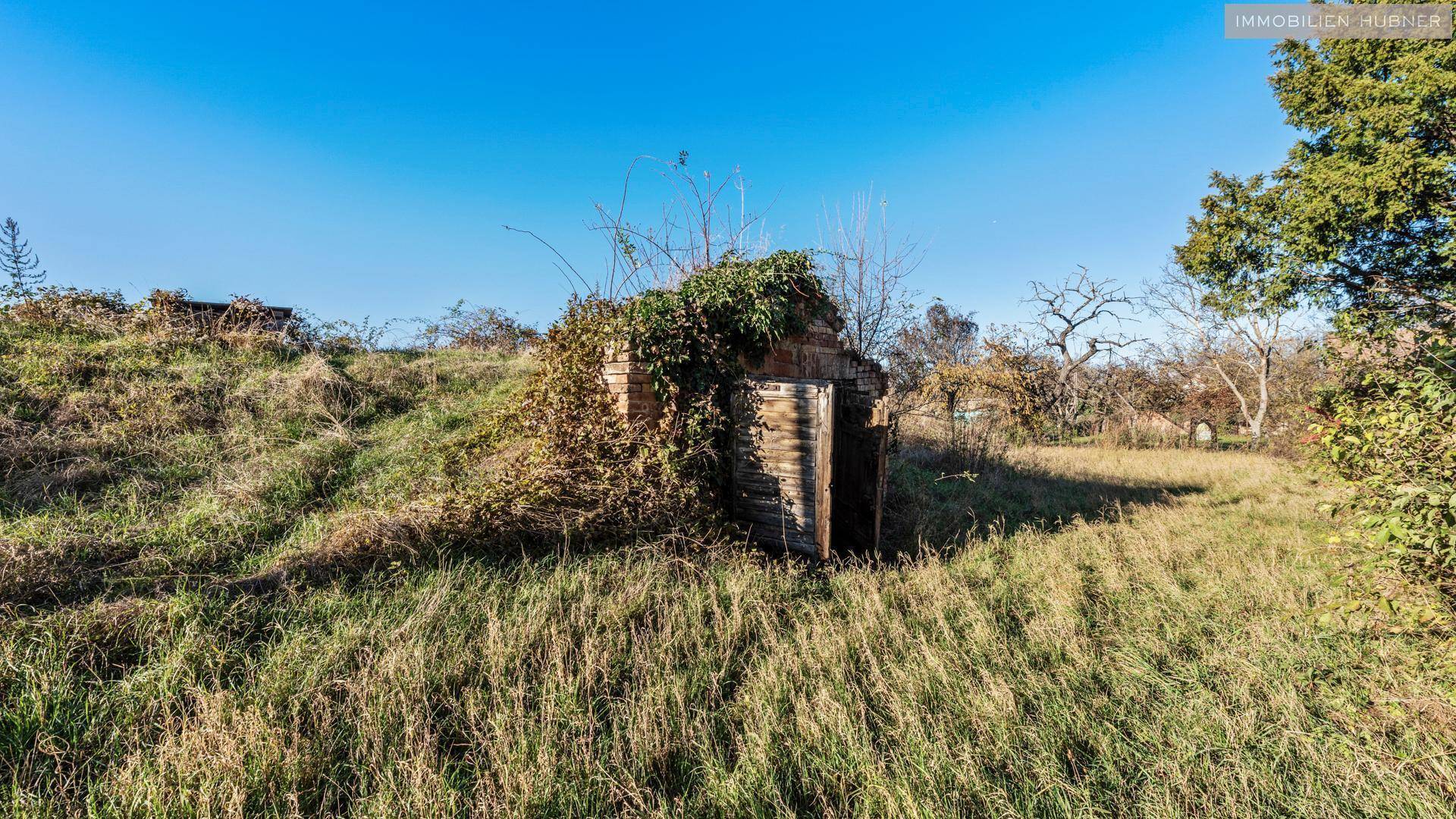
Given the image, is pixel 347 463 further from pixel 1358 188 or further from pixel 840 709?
pixel 1358 188

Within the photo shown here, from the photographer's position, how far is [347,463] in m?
5.11

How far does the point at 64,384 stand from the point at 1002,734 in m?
9.43

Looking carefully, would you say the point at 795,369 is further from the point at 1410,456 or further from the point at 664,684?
the point at 1410,456

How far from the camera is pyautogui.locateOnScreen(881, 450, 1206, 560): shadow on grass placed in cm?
558

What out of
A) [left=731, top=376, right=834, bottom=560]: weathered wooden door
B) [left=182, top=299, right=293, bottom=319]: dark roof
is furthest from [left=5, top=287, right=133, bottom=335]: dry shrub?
[left=731, top=376, right=834, bottom=560]: weathered wooden door

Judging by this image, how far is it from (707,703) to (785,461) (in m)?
2.28

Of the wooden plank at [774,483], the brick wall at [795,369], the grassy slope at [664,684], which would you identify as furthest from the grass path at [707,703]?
the brick wall at [795,369]

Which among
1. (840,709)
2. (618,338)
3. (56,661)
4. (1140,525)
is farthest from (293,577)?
(1140,525)

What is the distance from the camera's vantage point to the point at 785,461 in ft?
14.7

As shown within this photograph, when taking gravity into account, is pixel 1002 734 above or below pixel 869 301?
below

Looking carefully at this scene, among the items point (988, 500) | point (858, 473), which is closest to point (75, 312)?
point (858, 473)

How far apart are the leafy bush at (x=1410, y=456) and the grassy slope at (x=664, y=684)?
30.8 inches

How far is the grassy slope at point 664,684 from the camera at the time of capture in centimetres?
199

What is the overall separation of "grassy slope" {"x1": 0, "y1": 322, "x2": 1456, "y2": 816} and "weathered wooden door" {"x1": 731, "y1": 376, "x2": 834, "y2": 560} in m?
0.43
